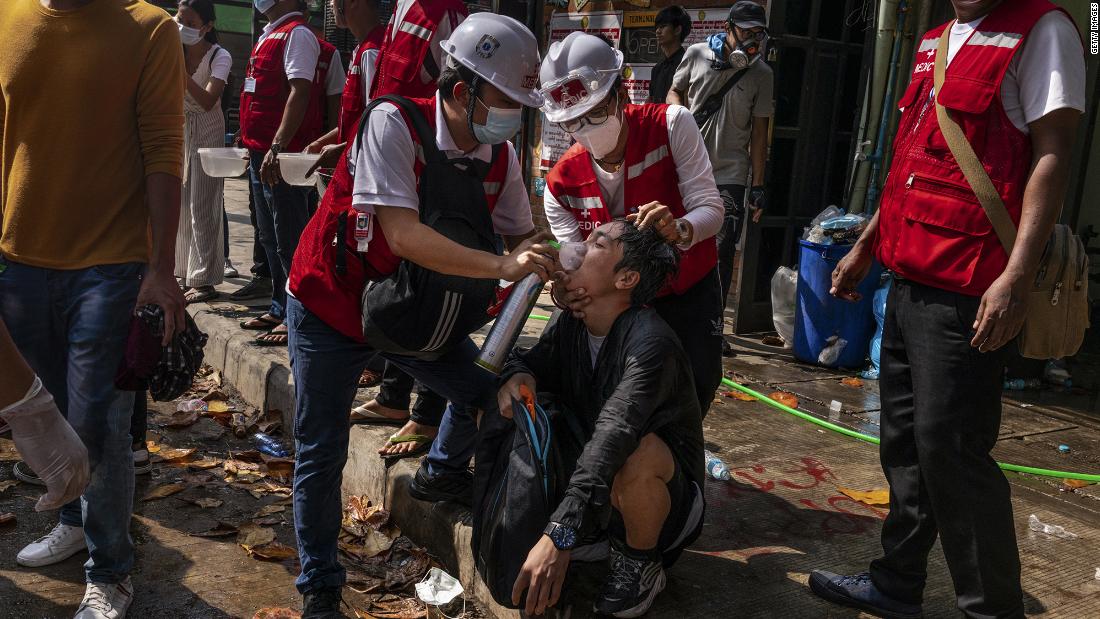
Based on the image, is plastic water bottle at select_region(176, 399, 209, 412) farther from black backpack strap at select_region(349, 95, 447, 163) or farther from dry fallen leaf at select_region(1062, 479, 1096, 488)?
dry fallen leaf at select_region(1062, 479, 1096, 488)

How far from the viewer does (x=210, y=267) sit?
714 cm

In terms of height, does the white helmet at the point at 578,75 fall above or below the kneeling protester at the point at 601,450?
above

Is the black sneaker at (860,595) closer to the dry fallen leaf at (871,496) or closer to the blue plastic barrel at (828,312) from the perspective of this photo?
the dry fallen leaf at (871,496)

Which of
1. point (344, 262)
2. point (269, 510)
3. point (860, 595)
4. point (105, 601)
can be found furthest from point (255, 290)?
point (860, 595)

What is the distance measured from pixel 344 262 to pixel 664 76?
440 cm

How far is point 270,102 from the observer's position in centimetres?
636

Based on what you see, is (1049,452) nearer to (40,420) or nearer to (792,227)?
(792,227)

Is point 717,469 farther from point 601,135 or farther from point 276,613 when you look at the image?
point 276,613

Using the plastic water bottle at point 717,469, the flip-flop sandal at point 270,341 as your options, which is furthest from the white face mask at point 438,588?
the flip-flop sandal at point 270,341

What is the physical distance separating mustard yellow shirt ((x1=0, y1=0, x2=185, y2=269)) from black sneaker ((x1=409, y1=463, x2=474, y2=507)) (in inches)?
52.1

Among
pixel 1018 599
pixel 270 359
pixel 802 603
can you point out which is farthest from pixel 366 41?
pixel 1018 599

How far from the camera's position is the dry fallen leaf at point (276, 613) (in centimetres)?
332

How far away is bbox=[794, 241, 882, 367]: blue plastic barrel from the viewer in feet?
20.4

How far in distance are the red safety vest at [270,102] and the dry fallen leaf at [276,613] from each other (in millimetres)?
3657
